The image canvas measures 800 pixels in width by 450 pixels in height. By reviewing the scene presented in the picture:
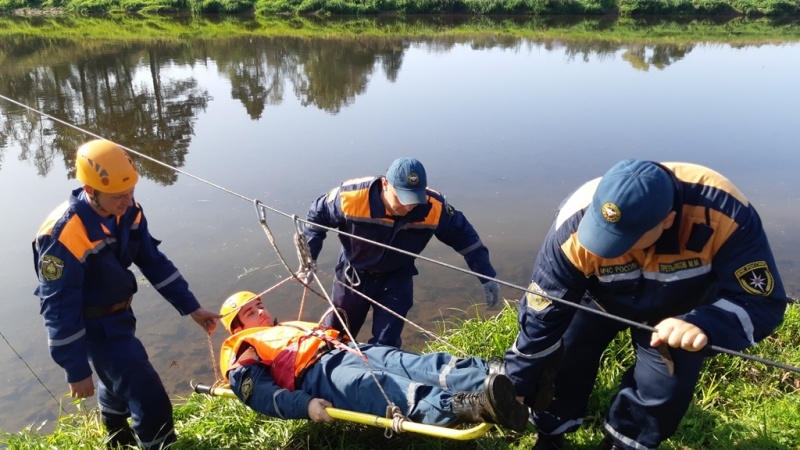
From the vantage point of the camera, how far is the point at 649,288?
7.85ft

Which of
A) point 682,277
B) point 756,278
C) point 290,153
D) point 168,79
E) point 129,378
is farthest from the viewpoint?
point 168,79

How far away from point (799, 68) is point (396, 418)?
18.4m

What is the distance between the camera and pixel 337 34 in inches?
906

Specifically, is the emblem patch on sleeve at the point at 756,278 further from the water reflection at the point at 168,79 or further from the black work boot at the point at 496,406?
the water reflection at the point at 168,79

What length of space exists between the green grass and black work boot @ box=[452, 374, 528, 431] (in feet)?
1.96

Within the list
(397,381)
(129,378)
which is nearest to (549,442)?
(397,381)

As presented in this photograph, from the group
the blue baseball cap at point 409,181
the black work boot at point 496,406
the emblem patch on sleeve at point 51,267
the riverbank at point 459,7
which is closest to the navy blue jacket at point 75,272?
the emblem patch on sleeve at point 51,267

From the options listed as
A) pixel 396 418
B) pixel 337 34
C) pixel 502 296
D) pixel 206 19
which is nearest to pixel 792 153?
pixel 502 296

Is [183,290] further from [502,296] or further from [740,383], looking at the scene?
[740,383]

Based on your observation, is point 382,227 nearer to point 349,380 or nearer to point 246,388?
point 349,380

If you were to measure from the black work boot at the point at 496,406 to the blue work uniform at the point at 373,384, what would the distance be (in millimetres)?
161

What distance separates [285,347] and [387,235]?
3.23 feet

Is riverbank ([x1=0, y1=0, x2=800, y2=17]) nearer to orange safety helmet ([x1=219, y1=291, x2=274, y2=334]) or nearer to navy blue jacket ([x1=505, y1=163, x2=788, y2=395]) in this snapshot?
orange safety helmet ([x1=219, y1=291, x2=274, y2=334])

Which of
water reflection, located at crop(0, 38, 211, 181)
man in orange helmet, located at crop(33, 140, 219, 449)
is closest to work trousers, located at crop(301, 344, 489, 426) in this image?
man in orange helmet, located at crop(33, 140, 219, 449)
